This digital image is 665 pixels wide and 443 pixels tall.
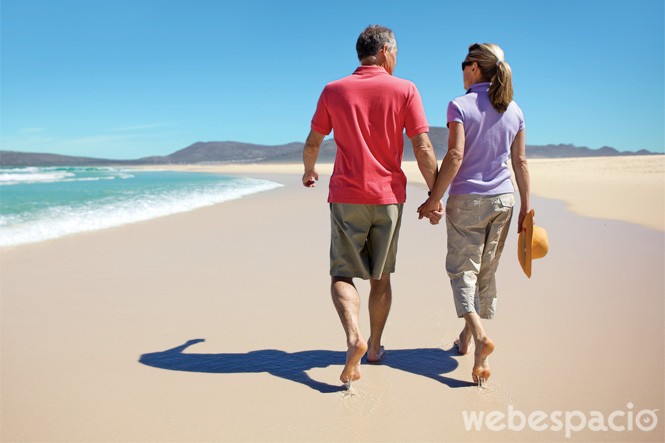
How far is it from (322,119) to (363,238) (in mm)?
663

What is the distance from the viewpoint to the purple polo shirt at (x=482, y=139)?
2.66 meters

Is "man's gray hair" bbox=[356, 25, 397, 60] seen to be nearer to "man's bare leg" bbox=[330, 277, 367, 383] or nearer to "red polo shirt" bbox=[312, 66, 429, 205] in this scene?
"red polo shirt" bbox=[312, 66, 429, 205]

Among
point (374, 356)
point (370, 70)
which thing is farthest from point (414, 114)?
point (374, 356)

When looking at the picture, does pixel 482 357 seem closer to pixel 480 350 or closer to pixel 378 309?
pixel 480 350

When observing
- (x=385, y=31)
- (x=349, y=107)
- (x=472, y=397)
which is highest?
(x=385, y=31)

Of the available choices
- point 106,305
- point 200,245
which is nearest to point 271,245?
point 200,245

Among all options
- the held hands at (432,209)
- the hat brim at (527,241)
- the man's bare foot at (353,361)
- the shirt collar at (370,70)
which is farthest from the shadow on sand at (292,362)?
the shirt collar at (370,70)

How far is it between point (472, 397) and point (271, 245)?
4.10 m

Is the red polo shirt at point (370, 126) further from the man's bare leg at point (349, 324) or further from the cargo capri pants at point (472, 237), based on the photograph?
the man's bare leg at point (349, 324)

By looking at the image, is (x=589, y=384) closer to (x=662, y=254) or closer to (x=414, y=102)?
(x=414, y=102)

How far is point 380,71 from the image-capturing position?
2.65 meters

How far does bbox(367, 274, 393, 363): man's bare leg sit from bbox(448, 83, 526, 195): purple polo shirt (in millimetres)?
662

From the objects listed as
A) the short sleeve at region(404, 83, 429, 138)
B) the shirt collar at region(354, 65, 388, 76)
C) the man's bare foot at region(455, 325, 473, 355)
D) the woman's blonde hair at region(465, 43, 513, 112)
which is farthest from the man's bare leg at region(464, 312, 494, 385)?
the shirt collar at region(354, 65, 388, 76)

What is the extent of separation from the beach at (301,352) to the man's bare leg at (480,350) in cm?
7
